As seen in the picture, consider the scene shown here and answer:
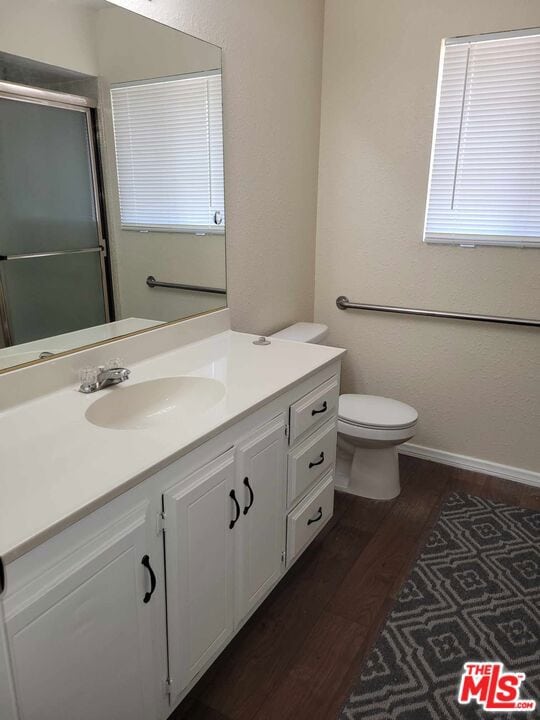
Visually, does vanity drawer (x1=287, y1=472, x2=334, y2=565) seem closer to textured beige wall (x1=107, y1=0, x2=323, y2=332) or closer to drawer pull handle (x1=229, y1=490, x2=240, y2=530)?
drawer pull handle (x1=229, y1=490, x2=240, y2=530)

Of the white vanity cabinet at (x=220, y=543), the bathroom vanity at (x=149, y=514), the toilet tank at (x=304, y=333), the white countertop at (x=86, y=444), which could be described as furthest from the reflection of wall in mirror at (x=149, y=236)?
the white vanity cabinet at (x=220, y=543)

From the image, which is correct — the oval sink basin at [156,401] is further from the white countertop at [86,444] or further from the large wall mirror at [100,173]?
the large wall mirror at [100,173]

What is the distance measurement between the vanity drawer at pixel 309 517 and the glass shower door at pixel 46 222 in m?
0.95

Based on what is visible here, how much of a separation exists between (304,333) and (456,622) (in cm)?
141

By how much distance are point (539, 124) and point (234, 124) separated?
1.33m

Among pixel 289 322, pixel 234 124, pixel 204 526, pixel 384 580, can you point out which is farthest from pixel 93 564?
pixel 289 322

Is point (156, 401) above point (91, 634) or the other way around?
above

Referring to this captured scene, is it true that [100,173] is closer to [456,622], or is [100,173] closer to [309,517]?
[309,517]

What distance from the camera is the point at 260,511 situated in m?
1.59

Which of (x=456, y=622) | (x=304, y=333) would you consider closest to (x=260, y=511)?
(x=456, y=622)

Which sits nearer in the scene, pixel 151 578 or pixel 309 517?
pixel 151 578

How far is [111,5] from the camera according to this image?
4.89 ft

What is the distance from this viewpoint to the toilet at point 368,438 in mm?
2361

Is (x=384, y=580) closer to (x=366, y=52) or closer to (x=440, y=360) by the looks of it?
(x=440, y=360)
